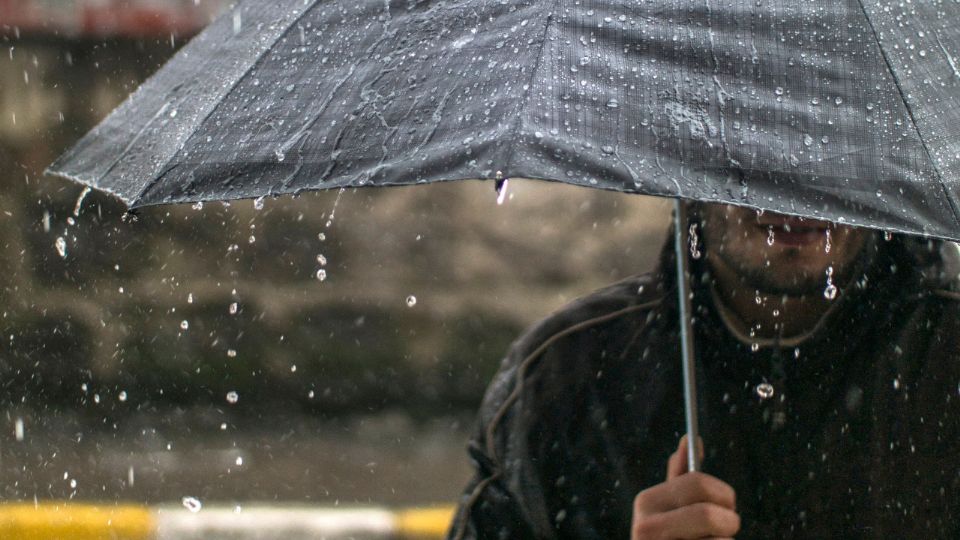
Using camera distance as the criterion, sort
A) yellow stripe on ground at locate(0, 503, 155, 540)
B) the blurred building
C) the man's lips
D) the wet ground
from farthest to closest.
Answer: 1. the blurred building
2. the wet ground
3. yellow stripe on ground at locate(0, 503, 155, 540)
4. the man's lips

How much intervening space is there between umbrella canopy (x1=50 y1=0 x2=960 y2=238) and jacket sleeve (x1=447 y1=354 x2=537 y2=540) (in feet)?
3.18

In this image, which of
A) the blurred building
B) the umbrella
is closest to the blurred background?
the blurred building

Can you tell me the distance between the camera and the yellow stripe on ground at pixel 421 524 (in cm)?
507

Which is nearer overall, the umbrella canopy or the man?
the umbrella canopy

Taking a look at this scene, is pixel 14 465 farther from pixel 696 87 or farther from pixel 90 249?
pixel 696 87

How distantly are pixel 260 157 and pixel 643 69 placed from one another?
596mm

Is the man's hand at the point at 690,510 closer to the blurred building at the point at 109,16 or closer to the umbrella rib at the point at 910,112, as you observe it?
the umbrella rib at the point at 910,112

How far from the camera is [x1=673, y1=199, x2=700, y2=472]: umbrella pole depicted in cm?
230

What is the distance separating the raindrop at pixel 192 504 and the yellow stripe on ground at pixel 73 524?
0.16m

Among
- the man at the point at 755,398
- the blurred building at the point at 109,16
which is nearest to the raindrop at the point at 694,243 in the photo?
the man at the point at 755,398

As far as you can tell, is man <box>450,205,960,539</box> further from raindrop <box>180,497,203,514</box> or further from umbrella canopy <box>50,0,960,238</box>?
raindrop <box>180,497,203,514</box>

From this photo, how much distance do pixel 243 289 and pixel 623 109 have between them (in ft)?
14.9

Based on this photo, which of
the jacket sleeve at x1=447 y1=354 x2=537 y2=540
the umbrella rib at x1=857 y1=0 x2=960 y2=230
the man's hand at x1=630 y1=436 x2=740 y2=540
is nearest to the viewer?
the umbrella rib at x1=857 y1=0 x2=960 y2=230

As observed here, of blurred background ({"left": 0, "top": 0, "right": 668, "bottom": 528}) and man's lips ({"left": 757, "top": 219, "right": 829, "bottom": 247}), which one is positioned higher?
man's lips ({"left": 757, "top": 219, "right": 829, "bottom": 247})
